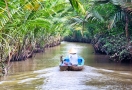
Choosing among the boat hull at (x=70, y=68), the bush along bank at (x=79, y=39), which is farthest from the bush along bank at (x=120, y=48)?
the bush along bank at (x=79, y=39)

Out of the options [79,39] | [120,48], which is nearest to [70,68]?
[120,48]

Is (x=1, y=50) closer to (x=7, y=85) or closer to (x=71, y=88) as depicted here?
(x=7, y=85)

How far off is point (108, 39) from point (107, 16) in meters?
3.00

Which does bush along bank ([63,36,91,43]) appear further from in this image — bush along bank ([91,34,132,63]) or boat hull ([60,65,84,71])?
boat hull ([60,65,84,71])

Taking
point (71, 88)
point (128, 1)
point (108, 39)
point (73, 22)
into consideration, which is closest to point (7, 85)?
point (71, 88)

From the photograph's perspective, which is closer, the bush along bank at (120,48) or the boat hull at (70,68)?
the boat hull at (70,68)

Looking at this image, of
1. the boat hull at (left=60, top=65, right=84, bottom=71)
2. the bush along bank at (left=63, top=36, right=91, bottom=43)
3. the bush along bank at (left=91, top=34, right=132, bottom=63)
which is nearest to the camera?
the boat hull at (left=60, top=65, right=84, bottom=71)

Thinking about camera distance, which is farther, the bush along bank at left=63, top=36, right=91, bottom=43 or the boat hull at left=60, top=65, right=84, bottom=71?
the bush along bank at left=63, top=36, right=91, bottom=43

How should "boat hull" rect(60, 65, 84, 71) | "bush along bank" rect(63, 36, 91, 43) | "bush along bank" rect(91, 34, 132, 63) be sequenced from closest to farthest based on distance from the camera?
1. "boat hull" rect(60, 65, 84, 71)
2. "bush along bank" rect(91, 34, 132, 63)
3. "bush along bank" rect(63, 36, 91, 43)

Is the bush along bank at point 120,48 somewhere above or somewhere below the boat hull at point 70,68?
above

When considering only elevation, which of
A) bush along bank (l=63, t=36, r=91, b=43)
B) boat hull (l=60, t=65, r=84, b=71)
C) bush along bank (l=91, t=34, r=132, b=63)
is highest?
bush along bank (l=63, t=36, r=91, b=43)

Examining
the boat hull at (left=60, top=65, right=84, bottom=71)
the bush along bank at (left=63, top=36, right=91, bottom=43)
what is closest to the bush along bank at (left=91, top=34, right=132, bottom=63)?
the boat hull at (left=60, top=65, right=84, bottom=71)

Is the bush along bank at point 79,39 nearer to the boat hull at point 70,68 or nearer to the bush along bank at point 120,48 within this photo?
the bush along bank at point 120,48

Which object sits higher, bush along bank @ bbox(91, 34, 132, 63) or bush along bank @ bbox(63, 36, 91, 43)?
bush along bank @ bbox(63, 36, 91, 43)
